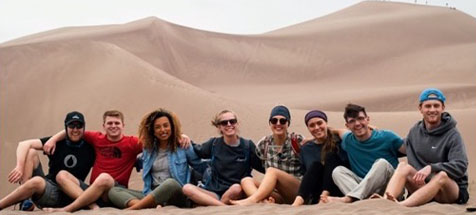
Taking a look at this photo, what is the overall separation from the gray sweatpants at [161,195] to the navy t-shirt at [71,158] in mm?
475

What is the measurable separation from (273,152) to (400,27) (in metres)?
40.5

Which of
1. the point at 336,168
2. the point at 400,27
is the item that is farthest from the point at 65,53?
the point at 400,27

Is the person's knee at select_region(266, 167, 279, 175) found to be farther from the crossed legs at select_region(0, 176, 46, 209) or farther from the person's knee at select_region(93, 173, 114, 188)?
the crossed legs at select_region(0, 176, 46, 209)

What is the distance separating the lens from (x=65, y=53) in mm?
19500

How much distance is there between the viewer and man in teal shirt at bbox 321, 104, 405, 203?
18.8ft

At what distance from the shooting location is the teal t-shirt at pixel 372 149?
5.98 metres

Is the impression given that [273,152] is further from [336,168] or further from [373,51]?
[373,51]

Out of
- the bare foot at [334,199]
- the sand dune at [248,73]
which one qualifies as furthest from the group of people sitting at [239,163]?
the sand dune at [248,73]

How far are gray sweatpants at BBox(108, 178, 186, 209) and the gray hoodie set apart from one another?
7.24 ft

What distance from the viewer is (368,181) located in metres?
5.73

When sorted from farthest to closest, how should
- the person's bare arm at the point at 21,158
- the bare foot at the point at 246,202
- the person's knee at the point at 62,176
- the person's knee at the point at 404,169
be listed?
the person's knee at the point at 62,176 < the person's bare arm at the point at 21,158 < the bare foot at the point at 246,202 < the person's knee at the point at 404,169

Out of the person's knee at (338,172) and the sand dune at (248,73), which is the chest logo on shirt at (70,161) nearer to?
the sand dune at (248,73)

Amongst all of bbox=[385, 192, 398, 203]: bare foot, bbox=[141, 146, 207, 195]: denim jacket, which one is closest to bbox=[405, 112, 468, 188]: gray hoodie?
bbox=[385, 192, 398, 203]: bare foot

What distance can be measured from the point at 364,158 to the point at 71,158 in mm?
2913
